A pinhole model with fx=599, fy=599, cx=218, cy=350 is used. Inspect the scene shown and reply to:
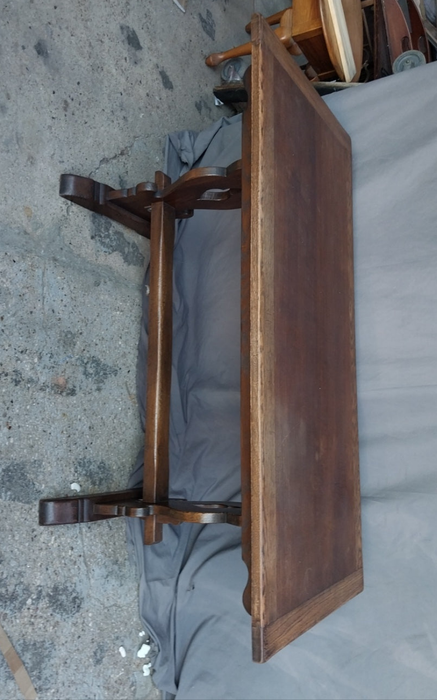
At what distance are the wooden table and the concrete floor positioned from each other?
0.27ft

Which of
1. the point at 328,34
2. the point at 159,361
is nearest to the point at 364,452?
the point at 159,361

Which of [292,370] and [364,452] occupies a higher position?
[292,370]

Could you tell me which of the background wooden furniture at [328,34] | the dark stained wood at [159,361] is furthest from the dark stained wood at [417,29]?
the dark stained wood at [159,361]

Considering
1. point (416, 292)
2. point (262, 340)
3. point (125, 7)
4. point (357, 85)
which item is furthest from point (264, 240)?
point (125, 7)

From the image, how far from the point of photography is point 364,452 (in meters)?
1.45

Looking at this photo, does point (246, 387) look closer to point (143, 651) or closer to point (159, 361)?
point (159, 361)

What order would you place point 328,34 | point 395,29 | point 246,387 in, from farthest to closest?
point 395,29
point 328,34
point 246,387

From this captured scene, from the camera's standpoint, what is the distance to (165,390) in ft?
4.86

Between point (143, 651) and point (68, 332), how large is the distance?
33.4 inches

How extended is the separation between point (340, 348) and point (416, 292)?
26cm

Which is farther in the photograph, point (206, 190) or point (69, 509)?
point (206, 190)

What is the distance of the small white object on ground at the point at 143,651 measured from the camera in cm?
155

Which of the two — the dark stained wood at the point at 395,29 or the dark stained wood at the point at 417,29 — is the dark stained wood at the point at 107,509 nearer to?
the dark stained wood at the point at 395,29

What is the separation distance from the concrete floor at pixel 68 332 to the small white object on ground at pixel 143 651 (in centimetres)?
2
